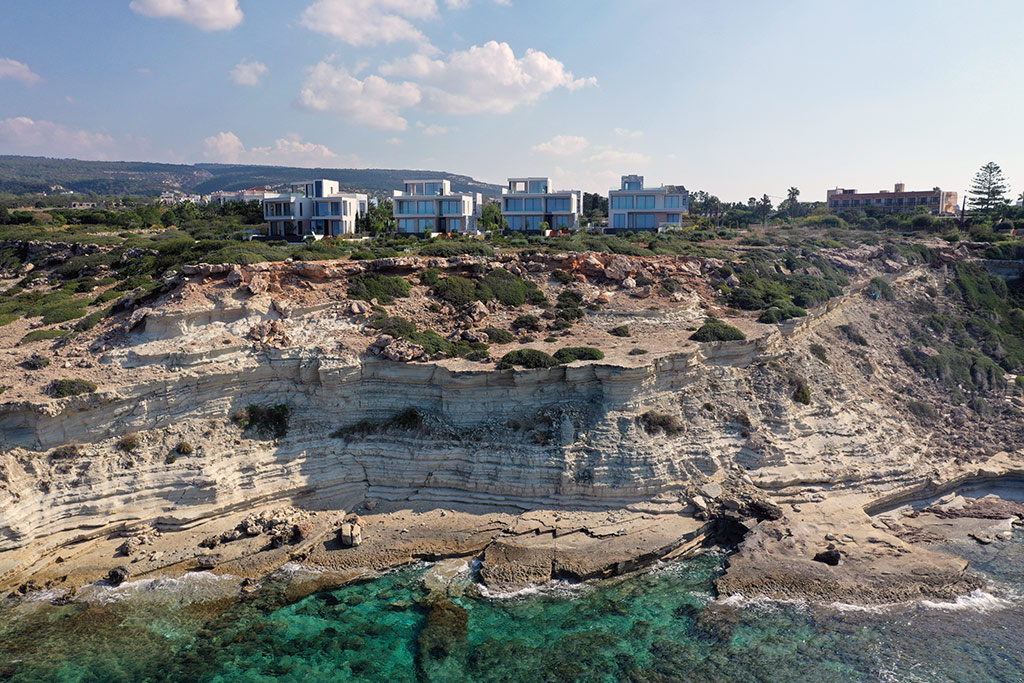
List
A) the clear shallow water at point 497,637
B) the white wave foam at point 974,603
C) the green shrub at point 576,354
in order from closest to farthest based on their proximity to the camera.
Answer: the clear shallow water at point 497,637 < the white wave foam at point 974,603 < the green shrub at point 576,354

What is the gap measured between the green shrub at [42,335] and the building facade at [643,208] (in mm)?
45042

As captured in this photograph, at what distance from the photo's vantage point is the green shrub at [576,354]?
1110 inches

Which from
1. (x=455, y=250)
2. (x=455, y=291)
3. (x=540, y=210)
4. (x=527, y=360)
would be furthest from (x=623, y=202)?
(x=527, y=360)

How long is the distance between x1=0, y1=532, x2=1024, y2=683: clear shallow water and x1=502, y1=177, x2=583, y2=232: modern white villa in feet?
151

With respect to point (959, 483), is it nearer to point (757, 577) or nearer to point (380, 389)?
point (757, 577)

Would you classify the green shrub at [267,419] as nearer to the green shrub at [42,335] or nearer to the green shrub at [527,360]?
the green shrub at [527,360]

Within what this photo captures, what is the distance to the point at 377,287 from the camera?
3306cm

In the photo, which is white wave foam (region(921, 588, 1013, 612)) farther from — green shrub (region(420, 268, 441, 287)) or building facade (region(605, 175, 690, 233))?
building facade (region(605, 175, 690, 233))

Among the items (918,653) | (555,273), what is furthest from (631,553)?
(555,273)

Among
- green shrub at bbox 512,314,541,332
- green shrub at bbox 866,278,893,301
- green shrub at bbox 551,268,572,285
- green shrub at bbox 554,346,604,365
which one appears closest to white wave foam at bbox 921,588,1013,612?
green shrub at bbox 554,346,604,365

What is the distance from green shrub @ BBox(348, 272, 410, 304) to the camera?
32.2 meters

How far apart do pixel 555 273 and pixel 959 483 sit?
2305cm

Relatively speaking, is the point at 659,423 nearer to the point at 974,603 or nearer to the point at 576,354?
the point at 576,354

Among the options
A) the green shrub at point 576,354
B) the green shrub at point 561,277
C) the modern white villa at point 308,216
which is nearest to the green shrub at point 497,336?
the green shrub at point 576,354
